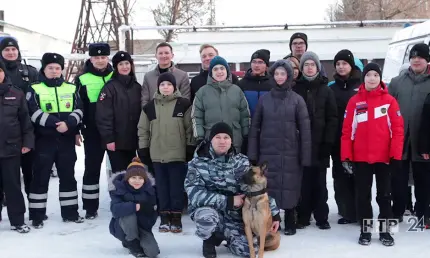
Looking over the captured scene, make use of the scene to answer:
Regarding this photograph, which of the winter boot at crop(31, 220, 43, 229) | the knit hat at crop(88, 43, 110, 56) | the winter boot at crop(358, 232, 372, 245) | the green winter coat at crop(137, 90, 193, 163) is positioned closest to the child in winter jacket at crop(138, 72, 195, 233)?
the green winter coat at crop(137, 90, 193, 163)

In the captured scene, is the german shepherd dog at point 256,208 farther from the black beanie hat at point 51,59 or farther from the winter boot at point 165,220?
the black beanie hat at point 51,59

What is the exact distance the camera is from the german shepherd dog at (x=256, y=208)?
4039 millimetres

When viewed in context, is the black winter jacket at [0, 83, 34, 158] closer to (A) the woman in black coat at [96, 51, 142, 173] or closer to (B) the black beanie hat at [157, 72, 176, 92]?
(A) the woman in black coat at [96, 51, 142, 173]

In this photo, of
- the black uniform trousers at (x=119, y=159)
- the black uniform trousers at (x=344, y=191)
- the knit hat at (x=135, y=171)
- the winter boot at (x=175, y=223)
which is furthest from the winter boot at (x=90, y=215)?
the black uniform trousers at (x=344, y=191)

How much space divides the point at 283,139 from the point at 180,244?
1347 mm

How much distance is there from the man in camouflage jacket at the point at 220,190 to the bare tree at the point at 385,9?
28726mm

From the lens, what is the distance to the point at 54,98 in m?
5.18

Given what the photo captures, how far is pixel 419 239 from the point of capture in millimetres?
4648

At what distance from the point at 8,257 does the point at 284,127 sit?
2.68m

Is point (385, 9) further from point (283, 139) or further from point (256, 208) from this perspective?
point (256, 208)

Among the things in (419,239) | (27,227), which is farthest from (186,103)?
(419,239)

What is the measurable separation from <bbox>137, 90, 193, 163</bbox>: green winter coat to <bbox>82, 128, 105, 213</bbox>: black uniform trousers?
2.45 feet

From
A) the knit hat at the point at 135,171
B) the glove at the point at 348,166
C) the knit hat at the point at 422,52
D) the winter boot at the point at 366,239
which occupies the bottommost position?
the winter boot at the point at 366,239

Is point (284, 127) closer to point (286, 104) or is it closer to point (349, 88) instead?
point (286, 104)
